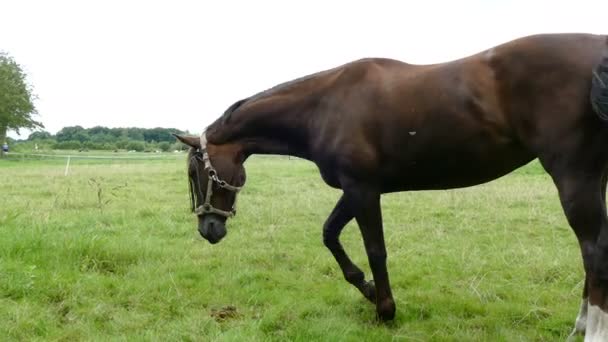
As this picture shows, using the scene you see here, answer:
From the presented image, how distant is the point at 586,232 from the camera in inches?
131

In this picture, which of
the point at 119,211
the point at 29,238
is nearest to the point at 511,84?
the point at 29,238

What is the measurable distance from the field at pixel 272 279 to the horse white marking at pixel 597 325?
30.9 inches

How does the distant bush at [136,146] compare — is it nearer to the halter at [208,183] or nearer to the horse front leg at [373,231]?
the halter at [208,183]

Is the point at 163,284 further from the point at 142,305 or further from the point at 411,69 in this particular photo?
the point at 411,69

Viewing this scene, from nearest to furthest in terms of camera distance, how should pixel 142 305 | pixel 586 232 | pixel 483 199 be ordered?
pixel 586 232 < pixel 142 305 < pixel 483 199

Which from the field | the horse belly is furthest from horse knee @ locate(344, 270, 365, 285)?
the horse belly

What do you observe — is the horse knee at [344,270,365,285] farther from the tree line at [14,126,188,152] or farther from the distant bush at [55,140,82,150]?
the distant bush at [55,140,82,150]

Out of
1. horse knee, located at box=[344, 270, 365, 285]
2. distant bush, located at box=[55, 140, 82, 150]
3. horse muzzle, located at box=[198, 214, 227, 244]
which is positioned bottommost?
distant bush, located at box=[55, 140, 82, 150]

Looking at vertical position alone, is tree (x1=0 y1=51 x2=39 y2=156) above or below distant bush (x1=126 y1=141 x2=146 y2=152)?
above

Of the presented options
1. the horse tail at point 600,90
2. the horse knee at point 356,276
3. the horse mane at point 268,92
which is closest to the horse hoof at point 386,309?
the horse knee at point 356,276

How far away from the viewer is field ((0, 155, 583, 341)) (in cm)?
429

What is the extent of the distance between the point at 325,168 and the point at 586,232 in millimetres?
1963

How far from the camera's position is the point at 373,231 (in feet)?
14.1

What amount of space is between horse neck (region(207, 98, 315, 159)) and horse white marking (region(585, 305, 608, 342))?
8.22ft
